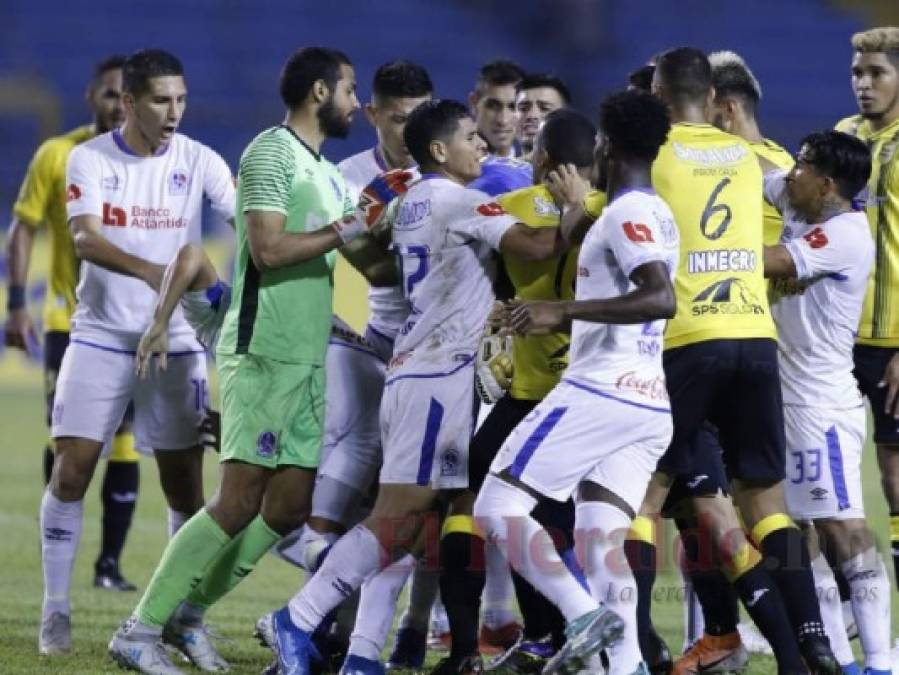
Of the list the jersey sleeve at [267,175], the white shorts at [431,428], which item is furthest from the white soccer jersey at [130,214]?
the white shorts at [431,428]

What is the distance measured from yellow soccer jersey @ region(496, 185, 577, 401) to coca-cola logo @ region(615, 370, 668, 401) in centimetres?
71

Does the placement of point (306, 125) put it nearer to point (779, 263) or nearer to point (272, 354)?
point (272, 354)

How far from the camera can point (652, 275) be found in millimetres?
5566

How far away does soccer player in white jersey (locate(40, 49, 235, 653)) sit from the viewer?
7250mm

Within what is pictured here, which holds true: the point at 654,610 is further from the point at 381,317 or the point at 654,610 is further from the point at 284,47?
the point at 284,47

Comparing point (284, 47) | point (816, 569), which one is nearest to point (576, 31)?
point (284, 47)

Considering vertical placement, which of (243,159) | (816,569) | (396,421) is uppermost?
(243,159)

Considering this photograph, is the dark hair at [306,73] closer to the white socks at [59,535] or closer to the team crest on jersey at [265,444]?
the team crest on jersey at [265,444]

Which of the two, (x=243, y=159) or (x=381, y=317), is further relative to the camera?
(x=381, y=317)

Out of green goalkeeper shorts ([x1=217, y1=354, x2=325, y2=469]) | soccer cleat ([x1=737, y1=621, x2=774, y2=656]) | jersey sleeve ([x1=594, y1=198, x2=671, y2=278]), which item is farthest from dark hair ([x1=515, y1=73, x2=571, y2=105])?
jersey sleeve ([x1=594, y1=198, x2=671, y2=278])

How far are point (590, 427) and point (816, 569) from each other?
177 centimetres

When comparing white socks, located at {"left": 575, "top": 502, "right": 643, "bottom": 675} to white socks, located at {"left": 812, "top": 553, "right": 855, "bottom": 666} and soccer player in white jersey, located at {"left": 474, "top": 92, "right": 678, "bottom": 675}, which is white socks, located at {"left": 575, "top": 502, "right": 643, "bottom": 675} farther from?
white socks, located at {"left": 812, "top": 553, "right": 855, "bottom": 666}

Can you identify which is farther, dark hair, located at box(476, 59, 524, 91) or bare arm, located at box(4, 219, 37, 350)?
bare arm, located at box(4, 219, 37, 350)

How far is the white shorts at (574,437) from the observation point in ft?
18.7
